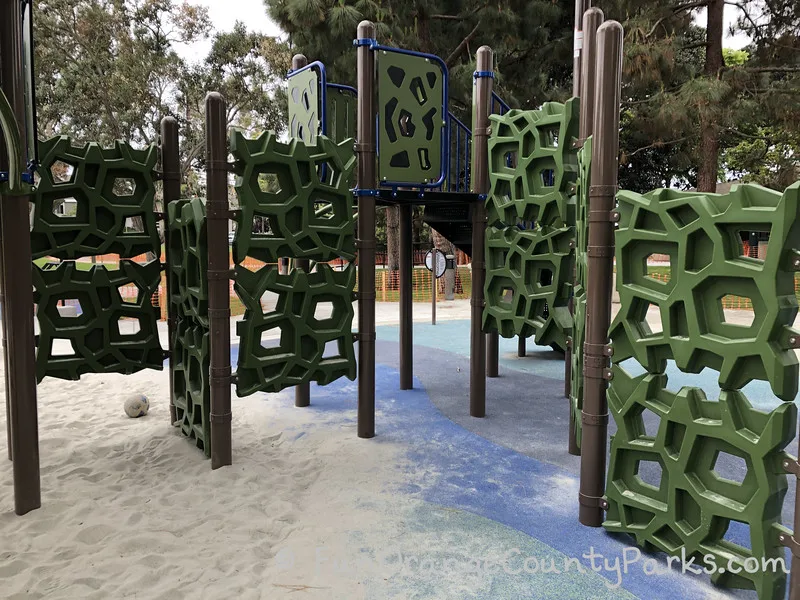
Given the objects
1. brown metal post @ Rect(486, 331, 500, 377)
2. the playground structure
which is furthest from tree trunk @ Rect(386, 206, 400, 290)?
the playground structure

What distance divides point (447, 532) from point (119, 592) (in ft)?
5.70

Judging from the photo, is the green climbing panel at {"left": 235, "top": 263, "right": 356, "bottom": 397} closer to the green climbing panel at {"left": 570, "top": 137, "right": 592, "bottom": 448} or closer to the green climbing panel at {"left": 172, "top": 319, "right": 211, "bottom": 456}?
the green climbing panel at {"left": 172, "top": 319, "right": 211, "bottom": 456}

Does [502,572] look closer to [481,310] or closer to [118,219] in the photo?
[481,310]

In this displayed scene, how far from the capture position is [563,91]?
1577 cm

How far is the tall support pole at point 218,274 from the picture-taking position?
4.25 m

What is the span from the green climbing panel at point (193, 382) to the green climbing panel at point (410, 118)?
208 cm

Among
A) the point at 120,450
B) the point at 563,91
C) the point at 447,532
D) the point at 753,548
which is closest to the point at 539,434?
the point at 447,532

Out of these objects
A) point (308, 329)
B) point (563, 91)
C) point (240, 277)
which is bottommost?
point (308, 329)

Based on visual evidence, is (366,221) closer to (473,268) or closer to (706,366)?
(473,268)

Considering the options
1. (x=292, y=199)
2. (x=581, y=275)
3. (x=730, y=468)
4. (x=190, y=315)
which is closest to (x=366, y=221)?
(x=292, y=199)

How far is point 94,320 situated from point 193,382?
0.91 m

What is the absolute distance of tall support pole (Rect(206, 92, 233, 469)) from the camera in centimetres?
425

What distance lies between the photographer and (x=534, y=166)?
201 inches

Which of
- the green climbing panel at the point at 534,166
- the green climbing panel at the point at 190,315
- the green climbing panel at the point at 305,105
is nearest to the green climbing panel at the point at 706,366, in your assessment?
the green climbing panel at the point at 534,166
